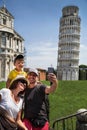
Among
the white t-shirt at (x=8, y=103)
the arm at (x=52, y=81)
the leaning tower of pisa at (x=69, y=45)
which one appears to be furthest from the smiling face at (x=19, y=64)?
the leaning tower of pisa at (x=69, y=45)

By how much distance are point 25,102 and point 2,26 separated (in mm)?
40413

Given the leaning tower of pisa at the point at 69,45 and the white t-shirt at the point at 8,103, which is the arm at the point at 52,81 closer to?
the white t-shirt at the point at 8,103

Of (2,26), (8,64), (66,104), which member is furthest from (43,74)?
(66,104)

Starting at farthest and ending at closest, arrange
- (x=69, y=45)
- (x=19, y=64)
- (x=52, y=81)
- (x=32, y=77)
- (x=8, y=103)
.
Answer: (x=69, y=45) < (x=19, y=64) < (x=32, y=77) < (x=52, y=81) < (x=8, y=103)

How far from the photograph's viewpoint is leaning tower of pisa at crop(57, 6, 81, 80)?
75000mm

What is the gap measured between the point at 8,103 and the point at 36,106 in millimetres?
738

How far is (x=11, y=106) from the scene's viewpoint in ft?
14.4

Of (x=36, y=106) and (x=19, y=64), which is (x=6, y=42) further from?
(x=36, y=106)

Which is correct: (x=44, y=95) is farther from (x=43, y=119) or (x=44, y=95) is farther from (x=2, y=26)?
(x=2, y=26)

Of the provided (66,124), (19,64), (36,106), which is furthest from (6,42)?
(36,106)

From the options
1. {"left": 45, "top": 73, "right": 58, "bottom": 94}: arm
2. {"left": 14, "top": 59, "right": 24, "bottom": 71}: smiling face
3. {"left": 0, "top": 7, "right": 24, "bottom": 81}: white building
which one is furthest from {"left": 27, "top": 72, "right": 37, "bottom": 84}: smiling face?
{"left": 0, "top": 7, "right": 24, "bottom": 81}: white building

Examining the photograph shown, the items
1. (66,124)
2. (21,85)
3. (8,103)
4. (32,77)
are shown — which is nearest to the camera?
(8,103)

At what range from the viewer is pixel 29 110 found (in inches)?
198

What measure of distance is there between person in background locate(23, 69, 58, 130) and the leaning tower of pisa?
69.1 meters
